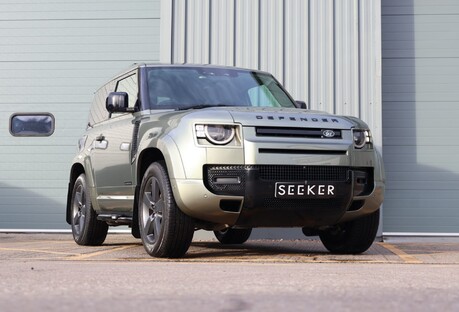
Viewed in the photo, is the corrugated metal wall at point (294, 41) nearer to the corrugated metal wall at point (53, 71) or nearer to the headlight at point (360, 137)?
the corrugated metal wall at point (53, 71)

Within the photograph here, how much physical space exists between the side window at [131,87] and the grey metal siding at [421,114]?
4732mm

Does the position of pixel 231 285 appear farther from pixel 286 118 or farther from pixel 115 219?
pixel 115 219

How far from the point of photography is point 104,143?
787 centimetres

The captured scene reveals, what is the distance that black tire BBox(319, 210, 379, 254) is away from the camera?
7.02 meters

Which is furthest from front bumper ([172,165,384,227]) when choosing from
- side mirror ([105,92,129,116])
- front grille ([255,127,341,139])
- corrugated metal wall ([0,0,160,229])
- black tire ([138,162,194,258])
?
corrugated metal wall ([0,0,160,229])

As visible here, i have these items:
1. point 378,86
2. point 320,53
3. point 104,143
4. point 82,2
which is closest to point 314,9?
point 320,53

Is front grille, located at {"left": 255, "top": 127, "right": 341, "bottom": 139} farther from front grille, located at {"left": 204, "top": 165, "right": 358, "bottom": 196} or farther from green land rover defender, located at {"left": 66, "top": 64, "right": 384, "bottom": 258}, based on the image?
front grille, located at {"left": 204, "top": 165, "right": 358, "bottom": 196}

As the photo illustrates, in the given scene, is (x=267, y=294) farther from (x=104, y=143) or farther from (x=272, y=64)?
(x=272, y=64)

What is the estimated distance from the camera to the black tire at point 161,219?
6.20m

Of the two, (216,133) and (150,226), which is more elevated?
(216,133)

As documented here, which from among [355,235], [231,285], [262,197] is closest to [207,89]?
[262,197]

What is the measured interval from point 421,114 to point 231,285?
821 centimetres

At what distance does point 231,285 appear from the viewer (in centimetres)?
400

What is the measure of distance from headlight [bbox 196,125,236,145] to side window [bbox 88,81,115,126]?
2.46 meters
